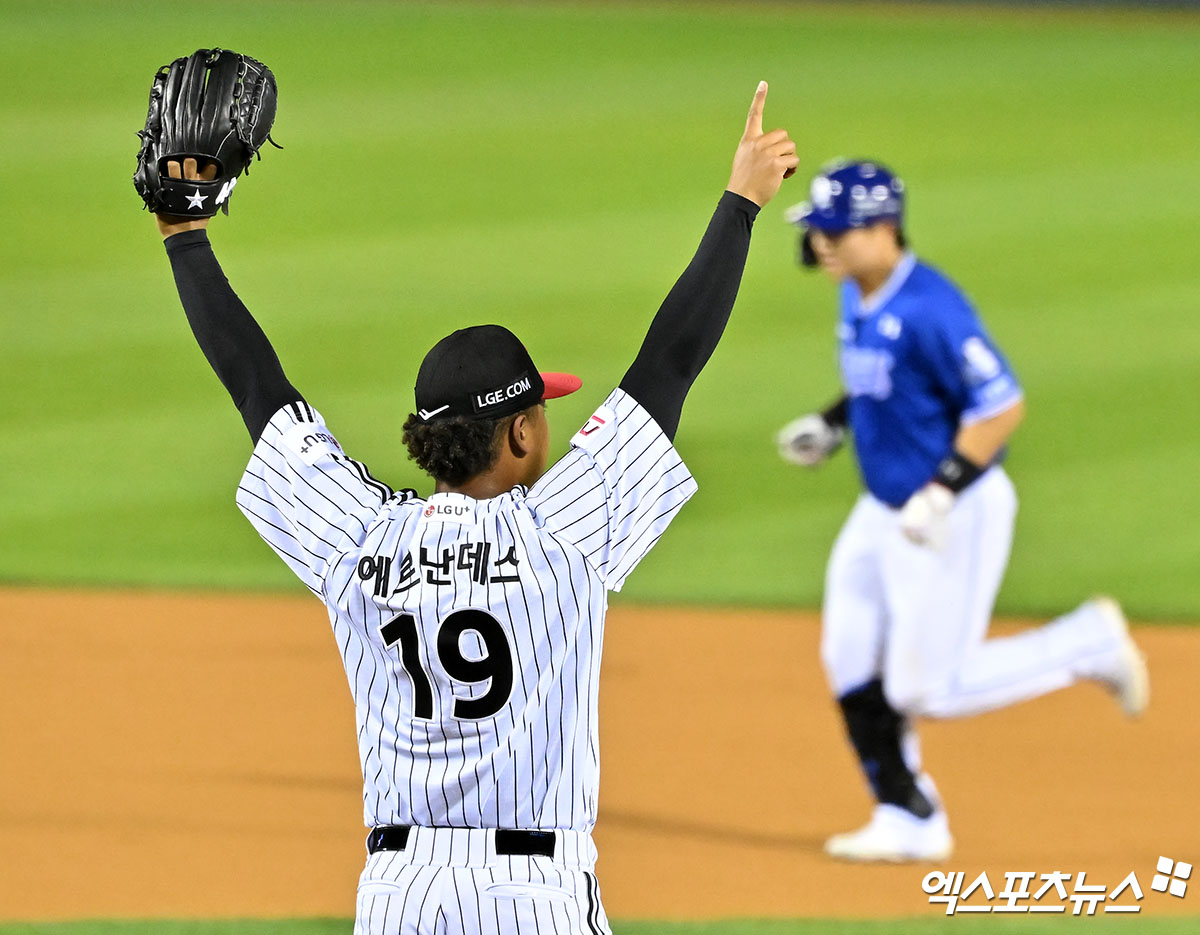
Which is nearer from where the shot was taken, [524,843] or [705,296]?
[524,843]

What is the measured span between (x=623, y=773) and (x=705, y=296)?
405 cm

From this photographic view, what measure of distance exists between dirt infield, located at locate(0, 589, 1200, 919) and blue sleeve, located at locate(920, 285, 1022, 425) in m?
1.44

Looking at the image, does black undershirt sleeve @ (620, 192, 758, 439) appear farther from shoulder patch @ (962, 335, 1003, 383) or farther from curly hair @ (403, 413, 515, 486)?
shoulder patch @ (962, 335, 1003, 383)

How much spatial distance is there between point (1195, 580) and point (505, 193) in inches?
341

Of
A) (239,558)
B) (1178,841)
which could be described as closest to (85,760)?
(239,558)

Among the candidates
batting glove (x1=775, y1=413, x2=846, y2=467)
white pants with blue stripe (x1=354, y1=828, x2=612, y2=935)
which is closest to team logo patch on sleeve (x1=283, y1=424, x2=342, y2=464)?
white pants with blue stripe (x1=354, y1=828, x2=612, y2=935)

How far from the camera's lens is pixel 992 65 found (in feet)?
64.5

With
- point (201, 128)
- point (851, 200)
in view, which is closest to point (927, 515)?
point (851, 200)

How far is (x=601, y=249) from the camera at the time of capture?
15094 millimetres

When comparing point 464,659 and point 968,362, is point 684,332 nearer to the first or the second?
point 464,659

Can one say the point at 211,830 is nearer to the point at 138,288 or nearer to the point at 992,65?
the point at 138,288

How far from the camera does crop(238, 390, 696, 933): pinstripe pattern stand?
8.28 ft

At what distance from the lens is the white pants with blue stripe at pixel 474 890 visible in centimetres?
252

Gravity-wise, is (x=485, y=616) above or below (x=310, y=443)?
below
